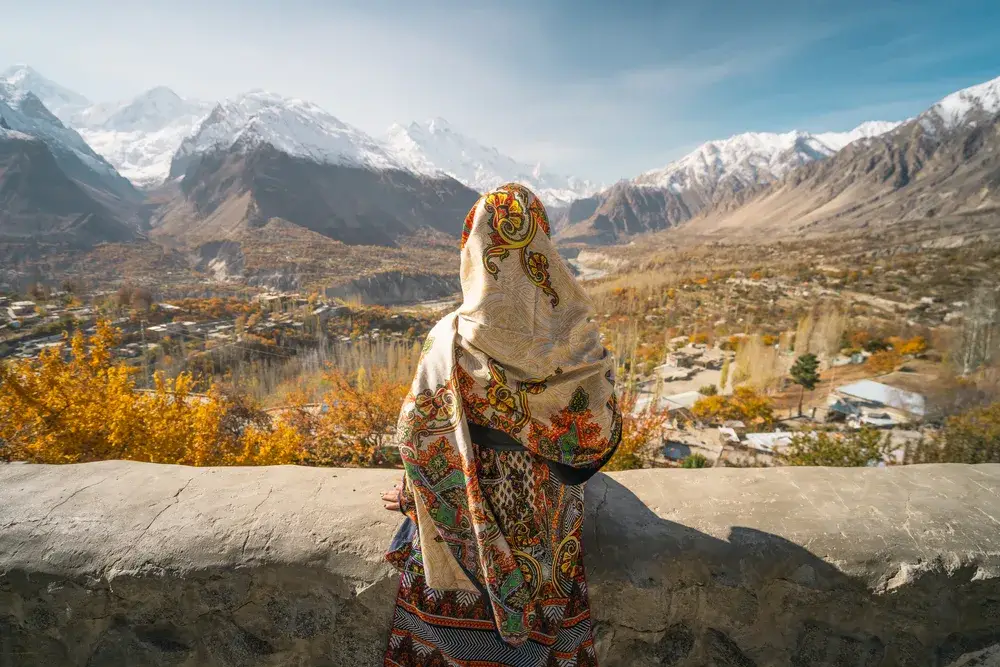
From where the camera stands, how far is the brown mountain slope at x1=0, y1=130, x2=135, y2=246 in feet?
233

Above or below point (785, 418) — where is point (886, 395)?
above

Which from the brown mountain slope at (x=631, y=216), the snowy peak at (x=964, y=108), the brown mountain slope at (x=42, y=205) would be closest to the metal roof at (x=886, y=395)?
the brown mountain slope at (x=42, y=205)

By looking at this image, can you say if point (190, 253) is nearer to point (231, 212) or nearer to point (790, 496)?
point (231, 212)

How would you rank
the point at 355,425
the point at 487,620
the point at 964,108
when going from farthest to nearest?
the point at 964,108, the point at 355,425, the point at 487,620

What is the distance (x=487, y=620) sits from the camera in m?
1.46

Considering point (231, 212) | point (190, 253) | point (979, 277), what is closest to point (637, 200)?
point (231, 212)

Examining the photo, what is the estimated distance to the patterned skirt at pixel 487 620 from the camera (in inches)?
56.9

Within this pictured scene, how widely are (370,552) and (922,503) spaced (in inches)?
86.2

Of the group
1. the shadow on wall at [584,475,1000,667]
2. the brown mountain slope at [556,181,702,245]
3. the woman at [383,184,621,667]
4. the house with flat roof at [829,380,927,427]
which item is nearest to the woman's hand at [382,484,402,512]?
the woman at [383,184,621,667]

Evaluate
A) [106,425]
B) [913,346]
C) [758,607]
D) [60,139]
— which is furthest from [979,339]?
[60,139]

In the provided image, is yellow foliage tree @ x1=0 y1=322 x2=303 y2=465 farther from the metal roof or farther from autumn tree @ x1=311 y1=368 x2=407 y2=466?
the metal roof

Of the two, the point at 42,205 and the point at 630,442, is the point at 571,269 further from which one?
the point at 42,205

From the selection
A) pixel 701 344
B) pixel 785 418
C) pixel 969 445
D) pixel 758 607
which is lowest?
pixel 785 418

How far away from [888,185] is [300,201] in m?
137
